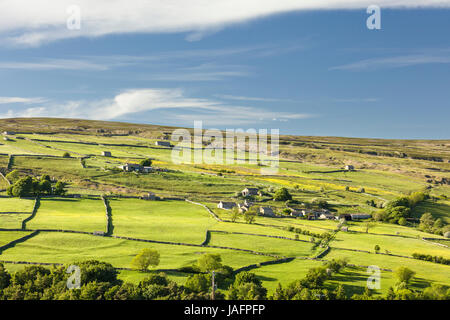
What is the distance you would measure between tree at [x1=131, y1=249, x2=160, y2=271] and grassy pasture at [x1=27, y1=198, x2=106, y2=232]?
21522 millimetres

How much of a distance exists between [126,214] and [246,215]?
26.9 metres

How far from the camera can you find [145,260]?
2103 inches

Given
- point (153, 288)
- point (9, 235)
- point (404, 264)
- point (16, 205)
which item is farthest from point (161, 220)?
point (404, 264)

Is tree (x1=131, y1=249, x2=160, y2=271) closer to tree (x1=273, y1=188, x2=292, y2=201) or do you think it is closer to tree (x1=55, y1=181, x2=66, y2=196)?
tree (x1=55, y1=181, x2=66, y2=196)

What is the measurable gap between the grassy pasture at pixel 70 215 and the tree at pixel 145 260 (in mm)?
21522

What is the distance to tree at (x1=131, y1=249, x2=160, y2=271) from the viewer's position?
174 feet

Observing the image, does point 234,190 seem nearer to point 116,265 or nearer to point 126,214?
point 126,214

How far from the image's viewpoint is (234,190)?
406 feet

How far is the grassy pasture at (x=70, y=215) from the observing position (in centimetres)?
7244

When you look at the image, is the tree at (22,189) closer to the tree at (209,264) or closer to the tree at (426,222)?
the tree at (209,264)

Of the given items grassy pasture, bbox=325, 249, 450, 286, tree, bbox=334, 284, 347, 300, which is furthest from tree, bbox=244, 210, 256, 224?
tree, bbox=334, 284, 347, 300

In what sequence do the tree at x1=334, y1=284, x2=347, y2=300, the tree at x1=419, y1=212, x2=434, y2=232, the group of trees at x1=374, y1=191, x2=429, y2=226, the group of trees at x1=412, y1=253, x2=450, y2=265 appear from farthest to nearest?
the group of trees at x1=374, y1=191, x2=429, y2=226 < the tree at x1=419, y1=212, x2=434, y2=232 < the group of trees at x1=412, y1=253, x2=450, y2=265 < the tree at x1=334, y1=284, x2=347, y2=300

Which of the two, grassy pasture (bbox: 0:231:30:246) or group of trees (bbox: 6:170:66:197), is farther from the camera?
group of trees (bbox: 6:170:66:197)
